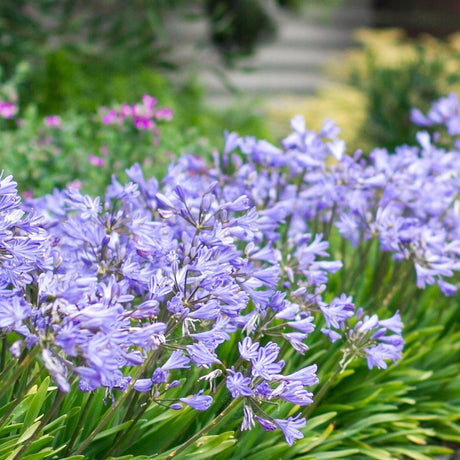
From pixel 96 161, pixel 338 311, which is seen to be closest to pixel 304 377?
pixel 338 311

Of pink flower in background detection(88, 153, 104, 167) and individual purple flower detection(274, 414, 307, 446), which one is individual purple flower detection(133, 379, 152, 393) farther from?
pink flower in background detection(88, 153, 104, 167)

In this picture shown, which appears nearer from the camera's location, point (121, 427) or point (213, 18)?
point (121, 427)

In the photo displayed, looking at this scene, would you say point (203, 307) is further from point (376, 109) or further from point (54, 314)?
point (376, 109)

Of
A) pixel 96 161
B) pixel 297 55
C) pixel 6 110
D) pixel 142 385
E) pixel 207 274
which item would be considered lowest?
pixel 297 55

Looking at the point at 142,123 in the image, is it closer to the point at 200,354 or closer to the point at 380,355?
the point at 380,355

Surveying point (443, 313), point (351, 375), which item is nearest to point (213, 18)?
point (443, 313)

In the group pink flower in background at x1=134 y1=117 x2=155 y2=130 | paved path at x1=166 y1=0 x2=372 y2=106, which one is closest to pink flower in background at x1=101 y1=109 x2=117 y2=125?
pink flower in background at x1=134 y1=117 x2=155 y2=130
